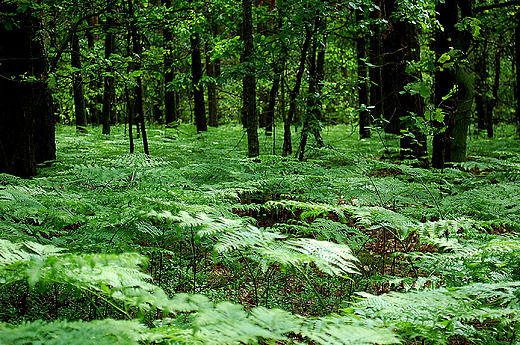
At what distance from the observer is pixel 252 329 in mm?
1474

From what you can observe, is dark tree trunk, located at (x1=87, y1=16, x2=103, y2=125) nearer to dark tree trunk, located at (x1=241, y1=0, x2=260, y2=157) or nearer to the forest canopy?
the forest canopy

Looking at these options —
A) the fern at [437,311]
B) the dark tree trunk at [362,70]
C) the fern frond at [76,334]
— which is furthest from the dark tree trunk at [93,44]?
the fern at [437,311]

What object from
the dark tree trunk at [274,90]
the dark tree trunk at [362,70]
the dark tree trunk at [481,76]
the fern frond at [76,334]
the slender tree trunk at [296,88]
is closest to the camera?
the fern frond at [76,334]

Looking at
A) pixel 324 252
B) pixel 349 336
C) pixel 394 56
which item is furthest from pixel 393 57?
pixel 349 336

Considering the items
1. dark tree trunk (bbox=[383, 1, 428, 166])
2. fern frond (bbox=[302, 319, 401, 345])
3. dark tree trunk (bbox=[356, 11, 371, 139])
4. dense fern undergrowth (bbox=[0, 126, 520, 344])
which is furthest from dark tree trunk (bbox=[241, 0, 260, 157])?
fern frond (bbox=[302, 319, 401, 345])

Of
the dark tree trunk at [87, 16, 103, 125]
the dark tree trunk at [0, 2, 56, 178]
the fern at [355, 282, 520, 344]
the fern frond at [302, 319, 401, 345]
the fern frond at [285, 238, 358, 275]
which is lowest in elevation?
the fern at [355, 282, 520, 344]

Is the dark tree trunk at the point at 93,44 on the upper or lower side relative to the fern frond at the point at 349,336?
upper

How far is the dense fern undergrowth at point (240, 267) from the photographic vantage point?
1604 millimetres

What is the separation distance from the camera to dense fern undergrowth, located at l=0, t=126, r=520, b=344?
5.26 feet

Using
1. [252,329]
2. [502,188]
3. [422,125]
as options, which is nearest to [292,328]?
[252,329]

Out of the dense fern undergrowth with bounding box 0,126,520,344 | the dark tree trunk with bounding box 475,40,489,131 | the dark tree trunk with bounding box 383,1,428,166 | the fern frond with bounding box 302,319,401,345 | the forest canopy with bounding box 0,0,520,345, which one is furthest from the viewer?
the dark tree trunk with bounding box 475,40,489,131

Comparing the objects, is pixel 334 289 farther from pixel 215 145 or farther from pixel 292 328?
pixel 215 145

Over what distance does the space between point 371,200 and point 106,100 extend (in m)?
10.4

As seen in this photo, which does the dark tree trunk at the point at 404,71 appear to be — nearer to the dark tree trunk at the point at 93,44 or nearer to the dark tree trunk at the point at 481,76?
the dark tree trunk at the point at 481,76
